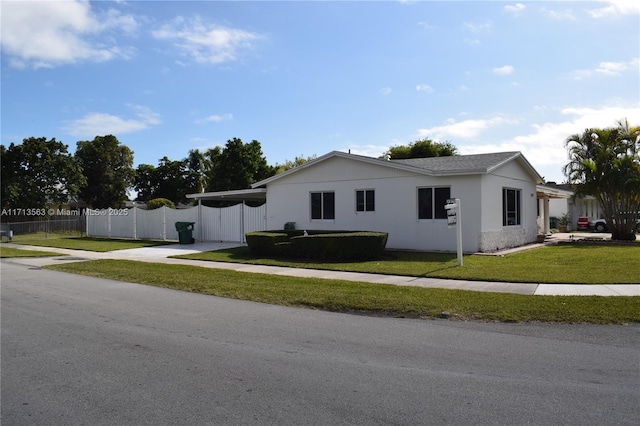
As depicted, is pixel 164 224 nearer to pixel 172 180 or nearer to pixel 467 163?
pixel 467 163

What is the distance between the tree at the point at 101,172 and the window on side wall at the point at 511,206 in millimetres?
43606

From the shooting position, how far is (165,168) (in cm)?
6153

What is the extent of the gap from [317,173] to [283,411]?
57.4 ft

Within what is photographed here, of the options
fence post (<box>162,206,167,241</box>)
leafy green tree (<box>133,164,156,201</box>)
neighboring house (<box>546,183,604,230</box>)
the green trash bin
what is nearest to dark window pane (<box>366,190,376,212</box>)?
the green trash bin

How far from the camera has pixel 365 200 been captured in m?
20.1

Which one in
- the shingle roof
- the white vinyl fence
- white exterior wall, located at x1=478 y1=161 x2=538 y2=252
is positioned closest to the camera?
the shingle roof

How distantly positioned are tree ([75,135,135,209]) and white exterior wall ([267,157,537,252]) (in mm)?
35871

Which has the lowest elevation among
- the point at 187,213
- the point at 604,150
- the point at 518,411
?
the point at 518,411

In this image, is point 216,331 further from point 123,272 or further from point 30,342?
point 123,272

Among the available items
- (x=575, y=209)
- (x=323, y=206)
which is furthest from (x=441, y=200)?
(x=575, y=209)

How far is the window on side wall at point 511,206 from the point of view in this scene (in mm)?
20062

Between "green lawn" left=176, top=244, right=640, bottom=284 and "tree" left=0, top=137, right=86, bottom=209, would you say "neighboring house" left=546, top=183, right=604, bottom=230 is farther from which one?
"tree" left=0, top=137, right=86, bottom=209

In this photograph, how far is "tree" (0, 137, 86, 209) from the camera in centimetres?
4153

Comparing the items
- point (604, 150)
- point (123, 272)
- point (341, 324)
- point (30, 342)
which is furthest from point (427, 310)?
point (604, 150)
